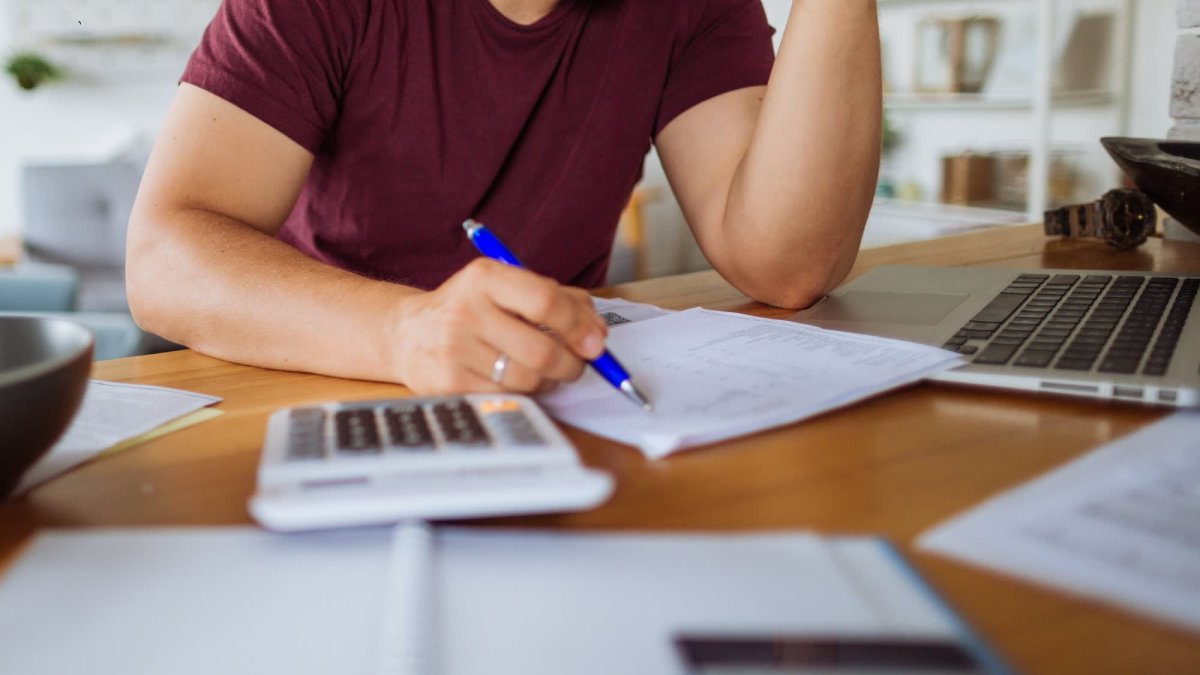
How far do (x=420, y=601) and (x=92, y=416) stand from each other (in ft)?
1.19

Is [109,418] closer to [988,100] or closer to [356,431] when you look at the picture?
[356,431]

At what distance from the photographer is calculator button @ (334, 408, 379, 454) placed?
1.43 ft

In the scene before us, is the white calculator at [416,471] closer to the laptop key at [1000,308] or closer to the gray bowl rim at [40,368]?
the gray bowl rim at [40,368]

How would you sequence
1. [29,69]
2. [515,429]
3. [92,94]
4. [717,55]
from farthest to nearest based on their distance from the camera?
1. [92,94]
2. [29,69]
3. [717,55]
4. [515,429]

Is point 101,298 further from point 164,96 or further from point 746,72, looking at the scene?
point 746,72

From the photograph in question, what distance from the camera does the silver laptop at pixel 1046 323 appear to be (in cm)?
57

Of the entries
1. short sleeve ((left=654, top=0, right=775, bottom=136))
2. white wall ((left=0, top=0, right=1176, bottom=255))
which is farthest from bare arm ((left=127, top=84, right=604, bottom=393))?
white wall ((left=0, top=0, right=1176, bottom=255))

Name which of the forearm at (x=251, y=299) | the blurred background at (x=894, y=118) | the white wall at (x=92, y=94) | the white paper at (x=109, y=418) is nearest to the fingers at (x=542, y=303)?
the forearm at (x=251, y=299)

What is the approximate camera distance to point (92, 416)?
59 cm

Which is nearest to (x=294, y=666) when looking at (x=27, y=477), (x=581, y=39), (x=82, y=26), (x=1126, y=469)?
(x=27, y=477)

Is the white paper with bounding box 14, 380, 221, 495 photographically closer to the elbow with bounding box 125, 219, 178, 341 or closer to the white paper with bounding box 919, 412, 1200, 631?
the elbow with bounding box 125, 219, 178, 341

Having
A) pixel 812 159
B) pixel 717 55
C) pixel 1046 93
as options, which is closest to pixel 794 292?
pixel 812 159

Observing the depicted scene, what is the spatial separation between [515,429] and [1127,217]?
975mm

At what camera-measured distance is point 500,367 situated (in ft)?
1.83
